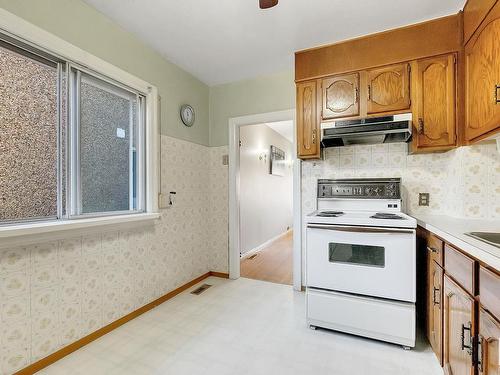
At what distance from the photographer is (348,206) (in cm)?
236

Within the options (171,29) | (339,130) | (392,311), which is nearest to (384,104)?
(339,130)

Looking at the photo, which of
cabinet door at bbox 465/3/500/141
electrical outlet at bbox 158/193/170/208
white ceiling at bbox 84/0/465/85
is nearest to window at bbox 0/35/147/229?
electrical outlet at bbox 158/193/170/208

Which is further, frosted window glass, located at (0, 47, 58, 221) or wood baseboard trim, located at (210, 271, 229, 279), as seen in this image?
wood baseboard trim, located at (210, 271, 229, 279)

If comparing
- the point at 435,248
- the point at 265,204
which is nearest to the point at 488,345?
the point at 435,248

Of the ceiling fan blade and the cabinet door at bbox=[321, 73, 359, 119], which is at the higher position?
the ceiling fan blade

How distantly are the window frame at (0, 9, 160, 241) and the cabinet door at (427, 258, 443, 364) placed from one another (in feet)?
6.84

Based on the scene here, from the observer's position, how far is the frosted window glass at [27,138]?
1416mm

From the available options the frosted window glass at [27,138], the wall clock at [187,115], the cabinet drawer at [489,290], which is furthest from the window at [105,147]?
the cabinet drawer at [489,290]

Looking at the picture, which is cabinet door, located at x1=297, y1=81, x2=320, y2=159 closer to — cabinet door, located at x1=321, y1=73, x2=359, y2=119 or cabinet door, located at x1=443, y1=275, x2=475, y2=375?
cabinet door, located at x1=321, y1=73, x2=359, y2=119

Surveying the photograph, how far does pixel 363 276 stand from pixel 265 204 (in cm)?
296

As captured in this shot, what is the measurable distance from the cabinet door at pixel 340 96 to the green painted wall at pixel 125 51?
1.45m

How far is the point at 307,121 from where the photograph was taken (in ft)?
7.52

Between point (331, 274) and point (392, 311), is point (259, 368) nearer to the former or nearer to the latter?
point (331, 274)

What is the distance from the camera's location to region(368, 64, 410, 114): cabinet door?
1971 mm
